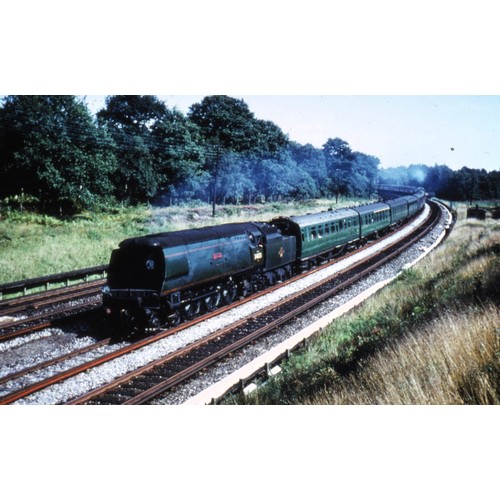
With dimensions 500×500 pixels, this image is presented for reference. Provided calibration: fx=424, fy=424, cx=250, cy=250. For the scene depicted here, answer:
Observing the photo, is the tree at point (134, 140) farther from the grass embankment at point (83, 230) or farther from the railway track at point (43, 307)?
the railway track at point (43, 307)

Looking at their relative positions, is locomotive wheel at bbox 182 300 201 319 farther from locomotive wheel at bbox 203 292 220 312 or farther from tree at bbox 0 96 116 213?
tree at bbox 0 96 116 213

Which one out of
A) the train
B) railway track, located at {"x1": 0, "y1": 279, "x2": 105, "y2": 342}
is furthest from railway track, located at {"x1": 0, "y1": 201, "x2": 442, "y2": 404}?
railway track, located at {"x1": 0, "y1": 279, "x2": 105, "y2": 342}

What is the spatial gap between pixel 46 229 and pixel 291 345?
8753mm

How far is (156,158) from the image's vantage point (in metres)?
15.4

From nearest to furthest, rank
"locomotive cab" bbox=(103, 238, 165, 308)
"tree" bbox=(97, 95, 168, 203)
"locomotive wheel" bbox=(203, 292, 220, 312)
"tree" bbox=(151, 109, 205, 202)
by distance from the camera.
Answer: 1. "locomotive cab" bbox=(103, 238, 165, 308)
2. "tree" bbox=(97, 95, 168, 203)
3. "locomotive wheel" bbox=(203, 292, 220, 312)
4. "tree" bbox=(151, 109, 205, 202)

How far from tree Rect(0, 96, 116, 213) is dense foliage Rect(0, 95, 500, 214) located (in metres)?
0.02

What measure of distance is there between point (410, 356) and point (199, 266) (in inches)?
261

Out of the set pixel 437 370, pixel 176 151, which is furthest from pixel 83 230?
pixel 437 370

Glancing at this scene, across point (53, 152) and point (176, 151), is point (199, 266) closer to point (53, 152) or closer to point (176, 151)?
point (53, 152)

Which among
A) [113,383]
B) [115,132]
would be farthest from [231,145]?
[113,383]

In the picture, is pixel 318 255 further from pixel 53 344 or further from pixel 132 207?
pixel 53 344

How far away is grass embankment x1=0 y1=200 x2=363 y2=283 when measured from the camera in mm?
13000

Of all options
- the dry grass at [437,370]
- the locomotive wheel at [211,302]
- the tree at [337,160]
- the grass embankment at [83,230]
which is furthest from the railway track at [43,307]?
the tree at [337,160]

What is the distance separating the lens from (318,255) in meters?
19.5
